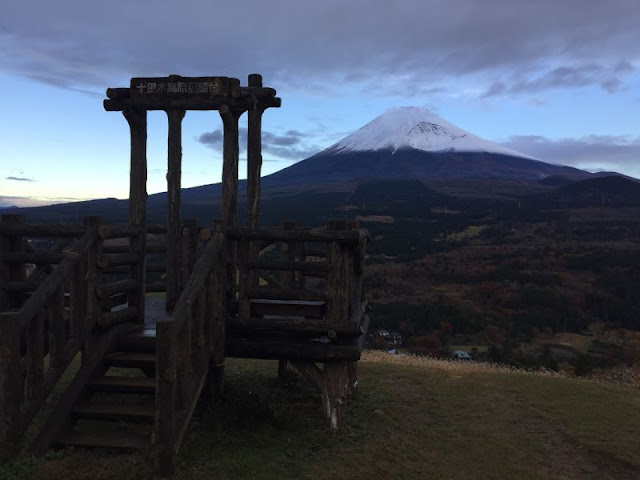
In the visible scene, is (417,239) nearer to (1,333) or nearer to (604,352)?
(604,352)

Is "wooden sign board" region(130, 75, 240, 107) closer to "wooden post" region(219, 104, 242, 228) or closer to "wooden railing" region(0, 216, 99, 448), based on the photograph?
"wooden post" region(219, 104, 242, 228)

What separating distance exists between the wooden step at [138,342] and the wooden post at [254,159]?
2.47 metres

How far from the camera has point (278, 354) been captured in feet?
23.3

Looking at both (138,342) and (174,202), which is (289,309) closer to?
(138,342)

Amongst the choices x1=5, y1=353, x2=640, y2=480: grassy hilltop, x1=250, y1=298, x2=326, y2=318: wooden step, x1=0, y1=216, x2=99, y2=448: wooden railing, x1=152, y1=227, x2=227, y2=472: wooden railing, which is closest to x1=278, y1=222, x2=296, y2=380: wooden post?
x1=5, y1=353, x2=640, y2=480: grassy hilltop

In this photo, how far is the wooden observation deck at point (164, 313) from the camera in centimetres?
569

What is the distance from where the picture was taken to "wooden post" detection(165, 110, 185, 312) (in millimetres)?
7543

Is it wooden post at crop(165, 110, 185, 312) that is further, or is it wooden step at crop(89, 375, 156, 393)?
wooden post at crop(165, 110, 185, 312)

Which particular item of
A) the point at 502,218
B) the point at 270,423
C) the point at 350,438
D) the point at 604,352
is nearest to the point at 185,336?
the point at 270,423

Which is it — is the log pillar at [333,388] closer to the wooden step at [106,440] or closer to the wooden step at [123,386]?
the wooden step at [123,386]

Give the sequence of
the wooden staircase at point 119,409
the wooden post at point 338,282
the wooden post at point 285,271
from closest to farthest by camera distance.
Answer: the wooden staircase at point 119,409, the wooden post at point 338,282, the wooden post at point 285,271

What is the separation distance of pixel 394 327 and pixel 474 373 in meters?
44.2

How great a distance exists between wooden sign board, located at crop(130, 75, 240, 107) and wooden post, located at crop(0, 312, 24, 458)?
3.46m

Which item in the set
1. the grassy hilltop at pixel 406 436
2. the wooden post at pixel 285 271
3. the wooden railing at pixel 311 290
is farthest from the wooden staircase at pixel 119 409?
the wooden post at pixel 285 271
